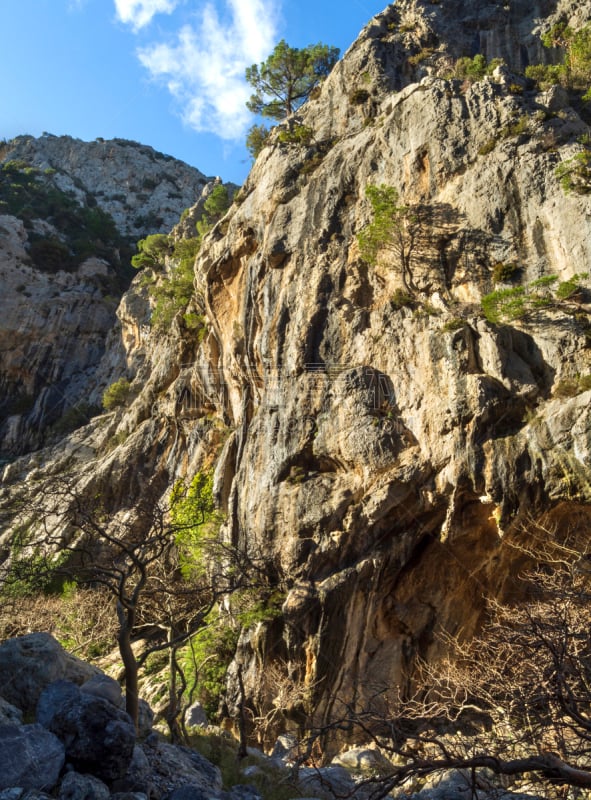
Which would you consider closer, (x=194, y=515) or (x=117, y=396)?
(x=194, y=515)

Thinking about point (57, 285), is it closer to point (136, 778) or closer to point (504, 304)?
point (504, 304)

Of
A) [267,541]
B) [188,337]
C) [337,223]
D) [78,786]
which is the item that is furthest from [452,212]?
[78,786]

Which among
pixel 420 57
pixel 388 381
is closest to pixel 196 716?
pixel 388 381

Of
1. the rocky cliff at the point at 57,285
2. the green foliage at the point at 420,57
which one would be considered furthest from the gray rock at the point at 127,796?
the rocky cliff at the point at 57,285

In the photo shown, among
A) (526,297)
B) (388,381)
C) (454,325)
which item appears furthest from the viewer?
(388,381)

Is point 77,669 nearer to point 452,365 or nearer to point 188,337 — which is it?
point 452,365

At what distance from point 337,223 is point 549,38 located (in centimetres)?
1961

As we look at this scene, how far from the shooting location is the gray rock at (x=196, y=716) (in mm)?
16781

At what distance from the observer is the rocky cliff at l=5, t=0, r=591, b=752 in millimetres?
16750

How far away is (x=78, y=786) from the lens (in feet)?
22.6

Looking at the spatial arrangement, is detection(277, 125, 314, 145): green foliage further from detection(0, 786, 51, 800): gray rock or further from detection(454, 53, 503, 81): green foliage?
detection(0, 786, 51, 800): gray rock

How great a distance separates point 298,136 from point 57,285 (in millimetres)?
30873

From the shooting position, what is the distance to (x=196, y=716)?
674 inches

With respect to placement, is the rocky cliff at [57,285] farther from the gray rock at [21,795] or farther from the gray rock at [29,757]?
the gray rock at [21,795]
